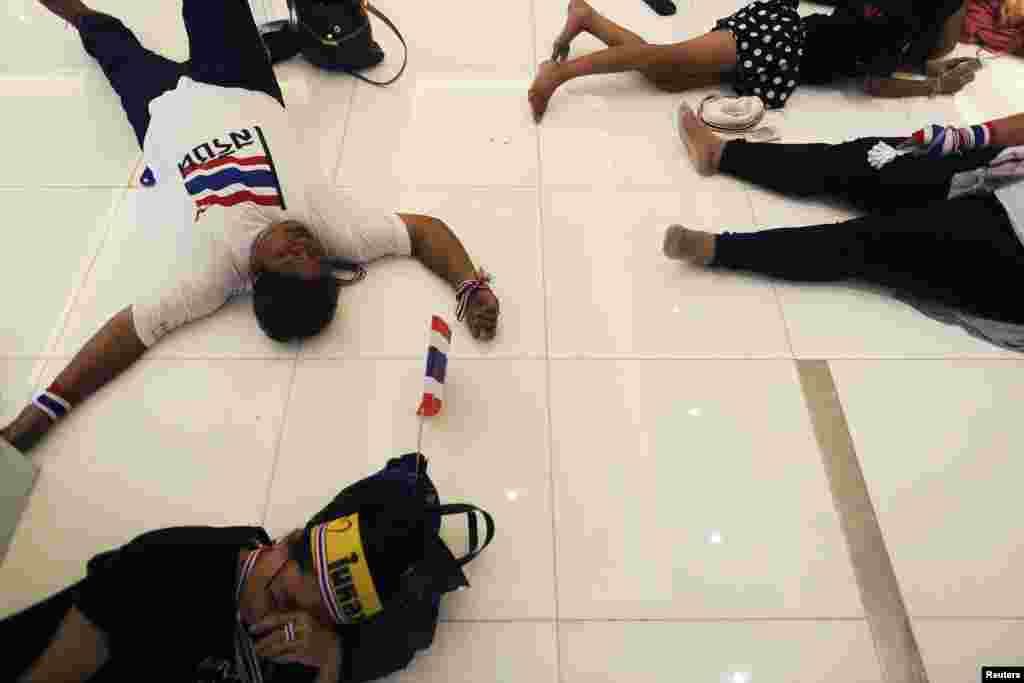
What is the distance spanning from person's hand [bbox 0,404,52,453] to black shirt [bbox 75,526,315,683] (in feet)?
1.63

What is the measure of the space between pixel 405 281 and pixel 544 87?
0.75 meters

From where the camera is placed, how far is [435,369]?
131cm

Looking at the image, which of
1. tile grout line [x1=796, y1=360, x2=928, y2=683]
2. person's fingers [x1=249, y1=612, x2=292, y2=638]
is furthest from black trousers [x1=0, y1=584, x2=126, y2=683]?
tile grout line [x1=796, y1=360, x2=928, y2=683]

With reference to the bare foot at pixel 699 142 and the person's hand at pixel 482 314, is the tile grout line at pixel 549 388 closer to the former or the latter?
the person's hand at pixel 482 314

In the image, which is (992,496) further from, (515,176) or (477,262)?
(515,176)

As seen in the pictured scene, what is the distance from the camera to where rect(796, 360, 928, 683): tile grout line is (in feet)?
3.63

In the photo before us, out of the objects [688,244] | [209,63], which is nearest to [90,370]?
[209,63]

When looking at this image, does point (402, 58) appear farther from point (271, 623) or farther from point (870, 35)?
point (271, 623)

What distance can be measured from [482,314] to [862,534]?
828 mm

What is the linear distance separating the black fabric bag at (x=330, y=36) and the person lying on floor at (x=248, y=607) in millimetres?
1487

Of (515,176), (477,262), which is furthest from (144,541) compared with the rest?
(515,176)

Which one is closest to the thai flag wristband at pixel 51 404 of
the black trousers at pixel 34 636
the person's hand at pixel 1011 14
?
the black trousers at pixel 34 636

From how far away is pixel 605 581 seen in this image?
1172 mm

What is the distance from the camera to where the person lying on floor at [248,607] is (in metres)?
0.92
